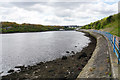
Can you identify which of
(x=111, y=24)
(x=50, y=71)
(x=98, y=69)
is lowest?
(x=50, y=71)

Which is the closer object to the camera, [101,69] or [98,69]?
[101,69]

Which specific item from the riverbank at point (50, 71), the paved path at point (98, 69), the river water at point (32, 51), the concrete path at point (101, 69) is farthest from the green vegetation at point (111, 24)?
the riverbank at point (50, 71)

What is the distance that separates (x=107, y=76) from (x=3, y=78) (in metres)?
10.9

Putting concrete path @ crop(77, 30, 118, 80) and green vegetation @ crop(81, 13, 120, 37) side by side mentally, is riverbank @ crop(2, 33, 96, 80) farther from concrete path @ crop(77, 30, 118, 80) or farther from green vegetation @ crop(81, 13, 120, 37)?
green vegetation @ crop(81, 13, 120, 37)

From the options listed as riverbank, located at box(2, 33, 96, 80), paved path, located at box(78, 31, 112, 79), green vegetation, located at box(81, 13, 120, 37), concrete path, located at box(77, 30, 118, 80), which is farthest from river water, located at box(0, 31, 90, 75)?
green vegetation, located at box(81, 13, 120, 37)

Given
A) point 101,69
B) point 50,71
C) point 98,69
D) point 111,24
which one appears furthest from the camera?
point 111,24

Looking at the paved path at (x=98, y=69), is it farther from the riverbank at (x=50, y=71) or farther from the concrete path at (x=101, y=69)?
the riverbank at (x=50, y=71)

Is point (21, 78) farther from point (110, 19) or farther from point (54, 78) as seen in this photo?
point (110, 19)

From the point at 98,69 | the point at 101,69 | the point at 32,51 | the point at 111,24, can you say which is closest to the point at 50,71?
the point at 98,69

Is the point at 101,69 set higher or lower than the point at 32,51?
higher

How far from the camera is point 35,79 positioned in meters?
10.4

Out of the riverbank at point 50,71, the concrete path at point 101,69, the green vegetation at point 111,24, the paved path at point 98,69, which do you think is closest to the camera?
the concrete path at point 101,69

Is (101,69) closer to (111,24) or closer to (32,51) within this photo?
(32,51)

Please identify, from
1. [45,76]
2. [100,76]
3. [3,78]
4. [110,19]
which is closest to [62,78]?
[45,76]
